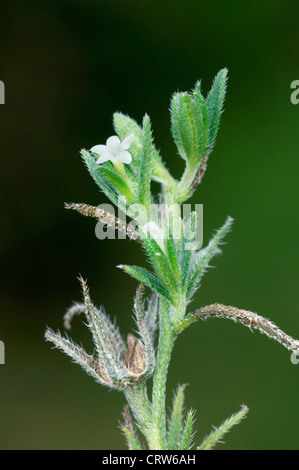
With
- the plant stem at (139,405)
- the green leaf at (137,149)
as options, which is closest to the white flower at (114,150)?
the green leaf at (137,149)

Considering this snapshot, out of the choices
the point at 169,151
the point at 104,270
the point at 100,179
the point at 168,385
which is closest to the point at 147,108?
the point at 169,151

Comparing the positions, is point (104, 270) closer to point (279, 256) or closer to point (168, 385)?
point (168, 385)

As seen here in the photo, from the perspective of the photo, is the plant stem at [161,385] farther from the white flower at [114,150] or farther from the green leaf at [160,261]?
the white flower at [114,150]

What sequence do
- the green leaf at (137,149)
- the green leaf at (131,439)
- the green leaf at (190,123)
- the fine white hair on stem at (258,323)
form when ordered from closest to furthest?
the fine white hair on stem at (258,323), the green leaf at (131,439), the green leaf at (190,123), the green leaf at (137,149)

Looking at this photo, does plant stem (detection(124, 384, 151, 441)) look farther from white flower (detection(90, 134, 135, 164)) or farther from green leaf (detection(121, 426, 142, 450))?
white flower (detection(90, 134, 135, 164))

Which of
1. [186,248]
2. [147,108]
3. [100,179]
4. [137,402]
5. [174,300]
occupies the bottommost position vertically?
[137,402]

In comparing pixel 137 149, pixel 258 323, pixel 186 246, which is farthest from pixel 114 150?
pixel 258 323

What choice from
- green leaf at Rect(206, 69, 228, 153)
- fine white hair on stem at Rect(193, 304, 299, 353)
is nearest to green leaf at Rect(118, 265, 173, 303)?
fine white hair on stem at Rect(193, 304, 299, 353)
